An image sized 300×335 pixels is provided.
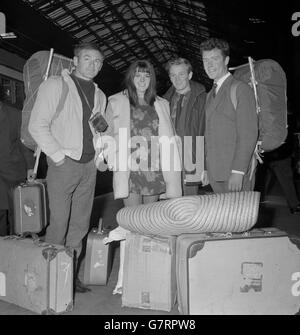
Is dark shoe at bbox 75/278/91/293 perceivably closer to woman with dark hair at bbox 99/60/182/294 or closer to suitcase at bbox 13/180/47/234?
woman with dark hair at bbox 99/60/182/294

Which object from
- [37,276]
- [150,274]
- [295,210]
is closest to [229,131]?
[150,274]

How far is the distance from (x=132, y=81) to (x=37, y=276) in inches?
51.9

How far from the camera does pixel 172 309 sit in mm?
2391

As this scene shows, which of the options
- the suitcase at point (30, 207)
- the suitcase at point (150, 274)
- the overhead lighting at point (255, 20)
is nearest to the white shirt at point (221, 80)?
the suitcase at point (150, 274)

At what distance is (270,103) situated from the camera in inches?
96.6

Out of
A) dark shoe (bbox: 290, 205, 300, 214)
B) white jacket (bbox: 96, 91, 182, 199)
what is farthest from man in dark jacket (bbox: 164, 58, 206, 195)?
dark shoe (bbox: 290, 205, 300, 214)

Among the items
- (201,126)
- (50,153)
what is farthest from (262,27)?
(50,153)

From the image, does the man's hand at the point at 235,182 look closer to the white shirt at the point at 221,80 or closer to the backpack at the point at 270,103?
the backpack at the point at 270,103

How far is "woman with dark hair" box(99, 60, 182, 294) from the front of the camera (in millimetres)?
2531

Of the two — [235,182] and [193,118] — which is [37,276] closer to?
[235,182]

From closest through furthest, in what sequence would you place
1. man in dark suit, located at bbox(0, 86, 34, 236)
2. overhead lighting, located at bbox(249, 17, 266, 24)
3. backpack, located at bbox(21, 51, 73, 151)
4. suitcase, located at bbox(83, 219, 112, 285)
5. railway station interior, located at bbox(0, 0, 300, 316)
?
backpack, located at bbox(21, 51, 73, 151) < suitcase, located at bbox(83, 219, 112, 285) < man in dark suit, located at bbox(0, 86, 34, 236) < railway station interior, located at bbox(0, 0, 300, 316) < overhead lighting, located at bbox(249, 17, 266, 24)

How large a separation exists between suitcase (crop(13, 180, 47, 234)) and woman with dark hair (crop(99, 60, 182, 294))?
0.47 meters

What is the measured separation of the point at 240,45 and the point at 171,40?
827cm

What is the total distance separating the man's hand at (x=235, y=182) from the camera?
2.37 metres
